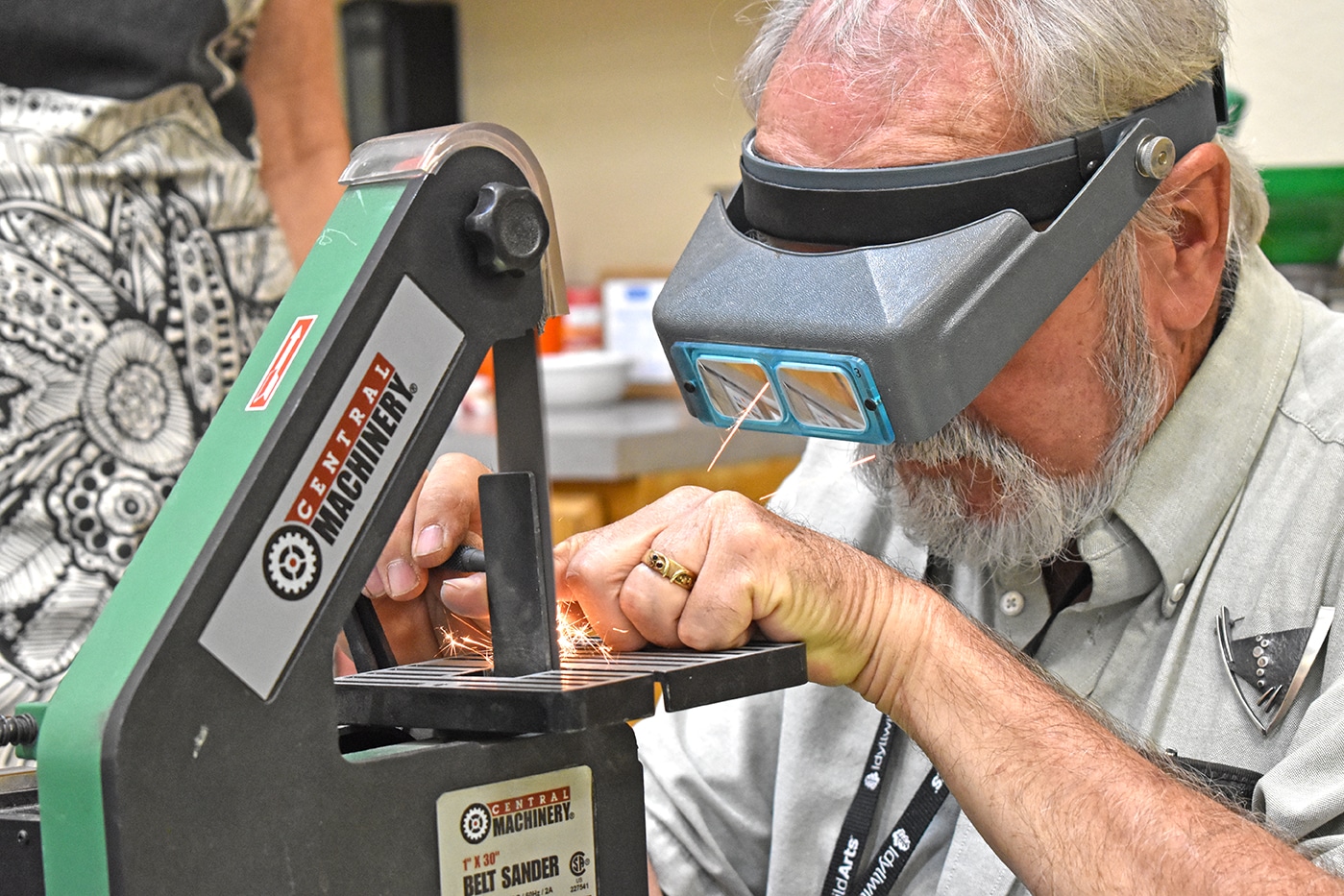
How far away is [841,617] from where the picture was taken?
34.4 inches

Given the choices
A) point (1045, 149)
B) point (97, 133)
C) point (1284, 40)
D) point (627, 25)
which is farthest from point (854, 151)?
point (627, 25)

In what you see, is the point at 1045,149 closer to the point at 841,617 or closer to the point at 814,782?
the point at 841,617

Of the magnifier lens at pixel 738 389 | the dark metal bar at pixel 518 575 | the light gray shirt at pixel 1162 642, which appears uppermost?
the magnifier lens at pixel 738 389

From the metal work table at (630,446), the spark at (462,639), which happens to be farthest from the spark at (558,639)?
the metal work table at (630,446)

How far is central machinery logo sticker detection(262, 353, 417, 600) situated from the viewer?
0.63m

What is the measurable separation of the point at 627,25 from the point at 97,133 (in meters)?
2.53

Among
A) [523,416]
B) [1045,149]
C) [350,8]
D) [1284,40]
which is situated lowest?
[523,416]

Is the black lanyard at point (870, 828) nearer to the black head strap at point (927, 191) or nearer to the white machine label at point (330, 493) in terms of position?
the black head strap at point (927, 191)

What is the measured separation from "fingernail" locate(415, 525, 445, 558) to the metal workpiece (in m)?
0.19

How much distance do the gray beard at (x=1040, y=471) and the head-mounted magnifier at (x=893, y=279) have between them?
0.10m

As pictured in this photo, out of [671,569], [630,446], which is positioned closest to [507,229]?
[671,569]

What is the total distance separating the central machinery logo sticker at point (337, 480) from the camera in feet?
2.07

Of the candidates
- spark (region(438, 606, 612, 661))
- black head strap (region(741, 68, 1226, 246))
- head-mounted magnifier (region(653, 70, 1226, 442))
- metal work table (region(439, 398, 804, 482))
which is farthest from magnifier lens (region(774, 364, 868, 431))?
metal work table (region(439, 398, 804, 482))

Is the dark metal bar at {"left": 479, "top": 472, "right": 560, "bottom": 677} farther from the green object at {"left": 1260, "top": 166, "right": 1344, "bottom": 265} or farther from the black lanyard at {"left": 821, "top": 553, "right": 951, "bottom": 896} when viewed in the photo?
the green object at {"left": 1260, "top": 166, "right": 1344, "bottom": 265}
